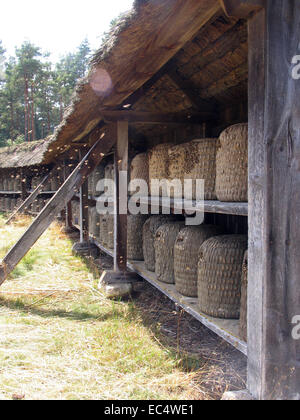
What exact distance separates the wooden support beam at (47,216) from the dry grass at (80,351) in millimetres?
490

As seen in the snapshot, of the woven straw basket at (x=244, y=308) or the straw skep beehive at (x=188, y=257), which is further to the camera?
the straw skep beehive at (x=188, y=257)

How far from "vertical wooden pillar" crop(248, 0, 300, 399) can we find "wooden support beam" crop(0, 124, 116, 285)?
8.09 ft

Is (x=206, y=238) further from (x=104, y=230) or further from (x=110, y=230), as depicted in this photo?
(x=104, y=230)

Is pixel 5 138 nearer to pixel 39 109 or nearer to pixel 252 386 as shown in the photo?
pixel 39 109

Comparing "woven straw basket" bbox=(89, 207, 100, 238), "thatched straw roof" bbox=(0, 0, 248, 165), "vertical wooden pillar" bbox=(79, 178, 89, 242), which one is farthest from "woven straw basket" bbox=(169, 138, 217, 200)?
"vertical wooden pillar" bbox=(79, 178, 89, 242)

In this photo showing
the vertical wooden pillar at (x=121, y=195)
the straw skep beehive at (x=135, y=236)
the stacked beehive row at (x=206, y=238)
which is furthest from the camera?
the straw skep beehive at (x=135, y=236)

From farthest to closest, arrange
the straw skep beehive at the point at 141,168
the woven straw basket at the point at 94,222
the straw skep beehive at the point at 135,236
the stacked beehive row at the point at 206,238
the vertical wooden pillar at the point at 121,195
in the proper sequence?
the woven straw basket at the point at 94,222, the straw skep beehive at the point at 135,236, the straw skep beehive at the point at 141,168, the vertical wooden pillar at the point at 121,195, the stacked beehive row at the point at 206,238

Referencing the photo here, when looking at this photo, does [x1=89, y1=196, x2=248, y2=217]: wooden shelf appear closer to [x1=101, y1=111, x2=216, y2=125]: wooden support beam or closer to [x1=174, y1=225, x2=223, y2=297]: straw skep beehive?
[x1=174, y1=225, x2=223, y2=297]: straw skep beehive

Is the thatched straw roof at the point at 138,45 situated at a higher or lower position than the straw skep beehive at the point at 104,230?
higher

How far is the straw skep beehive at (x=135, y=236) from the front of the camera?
185 inches

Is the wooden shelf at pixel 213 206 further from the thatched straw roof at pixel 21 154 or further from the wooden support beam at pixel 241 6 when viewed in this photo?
the thatched straw roof at pixel 21 154

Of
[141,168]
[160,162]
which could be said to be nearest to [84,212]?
[141,168]

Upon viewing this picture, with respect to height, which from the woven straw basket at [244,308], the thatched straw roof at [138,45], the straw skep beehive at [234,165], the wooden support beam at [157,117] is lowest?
the woven straw basket at [244,308]

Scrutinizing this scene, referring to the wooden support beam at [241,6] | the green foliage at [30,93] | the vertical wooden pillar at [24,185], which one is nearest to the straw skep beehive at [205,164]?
the wooden support beam at [241,6]
